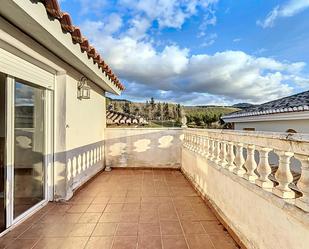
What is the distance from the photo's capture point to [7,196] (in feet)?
12.3

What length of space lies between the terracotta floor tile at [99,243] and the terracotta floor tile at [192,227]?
124 centimetres

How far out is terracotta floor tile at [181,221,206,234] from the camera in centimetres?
383

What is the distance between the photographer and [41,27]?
312cm

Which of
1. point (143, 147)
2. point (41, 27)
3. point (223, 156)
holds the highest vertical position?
point (41, 27)

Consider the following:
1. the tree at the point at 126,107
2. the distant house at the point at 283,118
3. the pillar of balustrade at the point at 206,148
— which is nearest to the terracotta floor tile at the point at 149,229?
the pillar of balustrade at the point at 206,148

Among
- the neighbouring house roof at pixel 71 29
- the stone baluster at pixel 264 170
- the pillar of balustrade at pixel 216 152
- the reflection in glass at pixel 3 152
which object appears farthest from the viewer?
the pillar of balustrade at pixel 216 152

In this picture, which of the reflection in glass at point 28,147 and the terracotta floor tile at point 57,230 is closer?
the terracotta floor tile at point 57,230

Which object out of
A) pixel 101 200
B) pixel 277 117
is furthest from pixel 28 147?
pixel 277 117

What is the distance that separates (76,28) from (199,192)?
4519mm

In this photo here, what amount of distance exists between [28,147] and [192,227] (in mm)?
3375

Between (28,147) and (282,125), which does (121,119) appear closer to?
(282,125)

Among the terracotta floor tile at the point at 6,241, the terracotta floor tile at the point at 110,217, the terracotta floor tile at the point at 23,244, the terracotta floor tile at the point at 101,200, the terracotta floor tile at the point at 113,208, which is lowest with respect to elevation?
the terracotta floor tile at the point at 101,200

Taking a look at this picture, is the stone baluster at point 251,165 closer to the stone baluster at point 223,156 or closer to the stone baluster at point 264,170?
the stone baluster at point 264,170

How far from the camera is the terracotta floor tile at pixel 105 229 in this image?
12.3 feet
